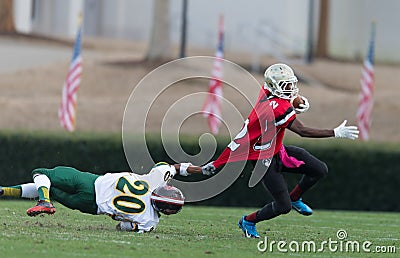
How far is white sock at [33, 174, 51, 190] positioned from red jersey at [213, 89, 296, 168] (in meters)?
1.70

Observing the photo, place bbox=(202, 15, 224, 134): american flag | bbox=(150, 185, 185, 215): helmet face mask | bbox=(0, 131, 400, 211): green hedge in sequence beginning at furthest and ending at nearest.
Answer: bbox=(202, 15, 224, 134): american flag
bbox=(0, 131, 400, 211): green hedge
bbox=(150, 185, 185, 215): helmet face mask

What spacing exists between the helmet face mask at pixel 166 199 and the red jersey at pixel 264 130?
589 millimetres

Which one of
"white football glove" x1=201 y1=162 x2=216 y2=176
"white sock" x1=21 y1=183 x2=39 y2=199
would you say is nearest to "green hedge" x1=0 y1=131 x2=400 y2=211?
"white football glove" x1=201 y1=162 x2=216 y2=176

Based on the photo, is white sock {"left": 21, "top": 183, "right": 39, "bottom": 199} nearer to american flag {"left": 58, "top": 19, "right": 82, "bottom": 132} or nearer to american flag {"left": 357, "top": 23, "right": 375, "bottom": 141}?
american flag {"left": 58, "top": 19, "right": 82, "bottom": 132}

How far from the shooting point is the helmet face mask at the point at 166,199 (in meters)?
10.3

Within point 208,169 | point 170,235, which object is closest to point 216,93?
point 208,169

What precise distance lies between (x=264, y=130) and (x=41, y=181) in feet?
7.47

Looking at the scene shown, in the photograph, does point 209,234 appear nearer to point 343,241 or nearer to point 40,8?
point 343,241

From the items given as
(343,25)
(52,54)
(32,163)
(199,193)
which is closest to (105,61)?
(52,54)

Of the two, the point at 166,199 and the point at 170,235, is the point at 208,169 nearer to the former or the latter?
the point at 166,199

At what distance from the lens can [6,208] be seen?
520 inches

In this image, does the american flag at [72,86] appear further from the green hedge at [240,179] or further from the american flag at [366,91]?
the american flag at [366,91]

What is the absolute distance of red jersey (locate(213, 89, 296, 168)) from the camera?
10523 mm

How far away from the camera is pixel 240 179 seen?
1836 centimetres
